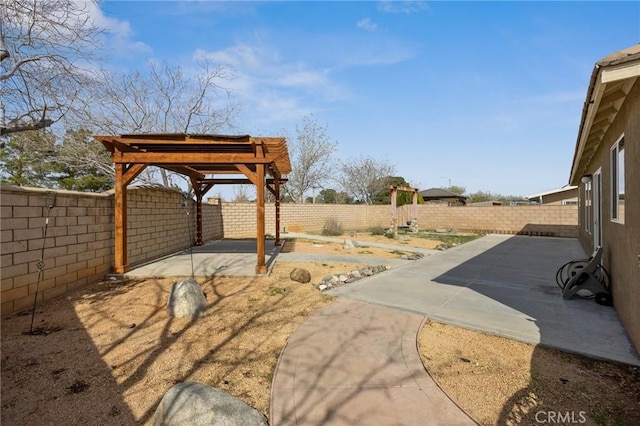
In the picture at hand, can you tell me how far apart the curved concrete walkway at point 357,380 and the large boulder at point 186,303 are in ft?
5.15

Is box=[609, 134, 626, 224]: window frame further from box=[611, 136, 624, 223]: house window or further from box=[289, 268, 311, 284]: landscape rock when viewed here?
box=[289, 268, 311, 284]: landscape rock

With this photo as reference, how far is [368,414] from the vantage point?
7.31 feet

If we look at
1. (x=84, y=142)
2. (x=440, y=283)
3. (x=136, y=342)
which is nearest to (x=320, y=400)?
(x=136, y=342)

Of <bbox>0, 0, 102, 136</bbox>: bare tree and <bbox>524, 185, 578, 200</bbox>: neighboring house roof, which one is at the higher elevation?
<bbox>0, 0, 102, 136</bbox>: bare tree

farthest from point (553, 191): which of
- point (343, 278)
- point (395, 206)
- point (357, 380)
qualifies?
point (357, 380)

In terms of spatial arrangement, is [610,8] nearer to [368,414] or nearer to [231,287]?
[368,414]

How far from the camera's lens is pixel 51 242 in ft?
16.7

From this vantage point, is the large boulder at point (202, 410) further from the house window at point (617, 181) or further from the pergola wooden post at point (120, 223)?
the pergola wooden post at point (120, 223)

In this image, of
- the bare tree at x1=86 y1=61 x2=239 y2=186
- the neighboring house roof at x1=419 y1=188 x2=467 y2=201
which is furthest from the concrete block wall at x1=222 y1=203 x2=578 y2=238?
the neighboring house roof at x1=419 y1=188 x2=467 y2=201

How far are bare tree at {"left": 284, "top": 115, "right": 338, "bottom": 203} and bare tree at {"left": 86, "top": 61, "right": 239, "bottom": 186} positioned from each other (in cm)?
1333

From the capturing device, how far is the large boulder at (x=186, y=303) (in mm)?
4277

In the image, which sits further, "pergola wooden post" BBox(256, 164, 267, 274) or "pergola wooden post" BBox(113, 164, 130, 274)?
"pergola wooden post" BBox(256, 164, 267, 274)

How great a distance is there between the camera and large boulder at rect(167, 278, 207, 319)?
4.28 meters

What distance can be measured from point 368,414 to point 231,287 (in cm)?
411
